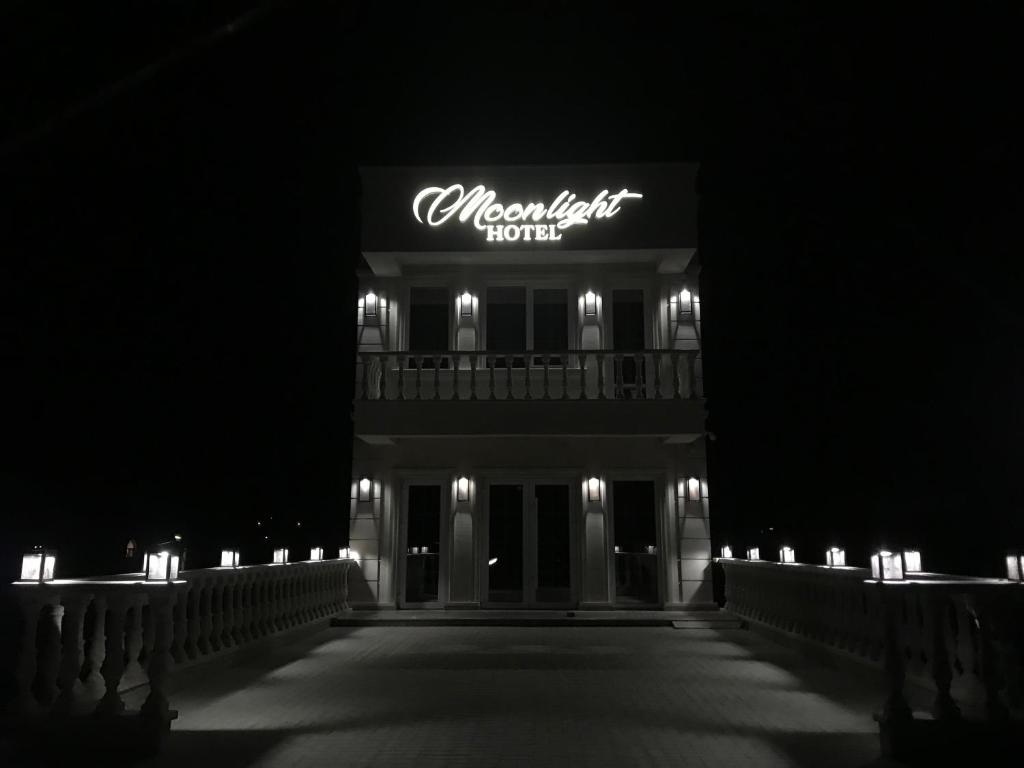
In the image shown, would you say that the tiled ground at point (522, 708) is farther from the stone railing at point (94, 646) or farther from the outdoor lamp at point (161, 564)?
the outdoor lamp at point (161, 564)

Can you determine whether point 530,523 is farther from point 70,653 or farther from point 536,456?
point 70,653

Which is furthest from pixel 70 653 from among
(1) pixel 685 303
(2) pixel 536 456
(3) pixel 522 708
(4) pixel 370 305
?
(1) pixel 685 303

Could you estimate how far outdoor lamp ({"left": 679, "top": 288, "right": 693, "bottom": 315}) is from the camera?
13170 millimetres

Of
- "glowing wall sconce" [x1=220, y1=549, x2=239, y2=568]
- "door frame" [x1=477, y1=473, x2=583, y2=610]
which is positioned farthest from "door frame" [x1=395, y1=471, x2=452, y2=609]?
"glowing wall sconce" [x1=220, y1=549, x2=239, y2=568]

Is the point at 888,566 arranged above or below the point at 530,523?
below

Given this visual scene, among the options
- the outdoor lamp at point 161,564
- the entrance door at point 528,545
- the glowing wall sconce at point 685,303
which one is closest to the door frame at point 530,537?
the entrance door at point 528,545

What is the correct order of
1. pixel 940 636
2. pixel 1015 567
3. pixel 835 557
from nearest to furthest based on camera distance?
pixel 940 636 < pixel 1015 567 < pixel 835 557

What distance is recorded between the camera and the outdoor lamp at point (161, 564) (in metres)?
5.07

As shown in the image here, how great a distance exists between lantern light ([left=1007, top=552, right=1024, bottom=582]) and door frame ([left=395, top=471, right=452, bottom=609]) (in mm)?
8941

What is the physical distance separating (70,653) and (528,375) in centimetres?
817

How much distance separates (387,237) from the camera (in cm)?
1292

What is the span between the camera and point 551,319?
531 inches

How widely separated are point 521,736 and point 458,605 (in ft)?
25.8

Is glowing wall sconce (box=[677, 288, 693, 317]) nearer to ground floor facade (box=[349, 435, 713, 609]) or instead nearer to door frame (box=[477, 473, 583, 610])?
ground floor facade (box=[349, 435, 713, 609])
